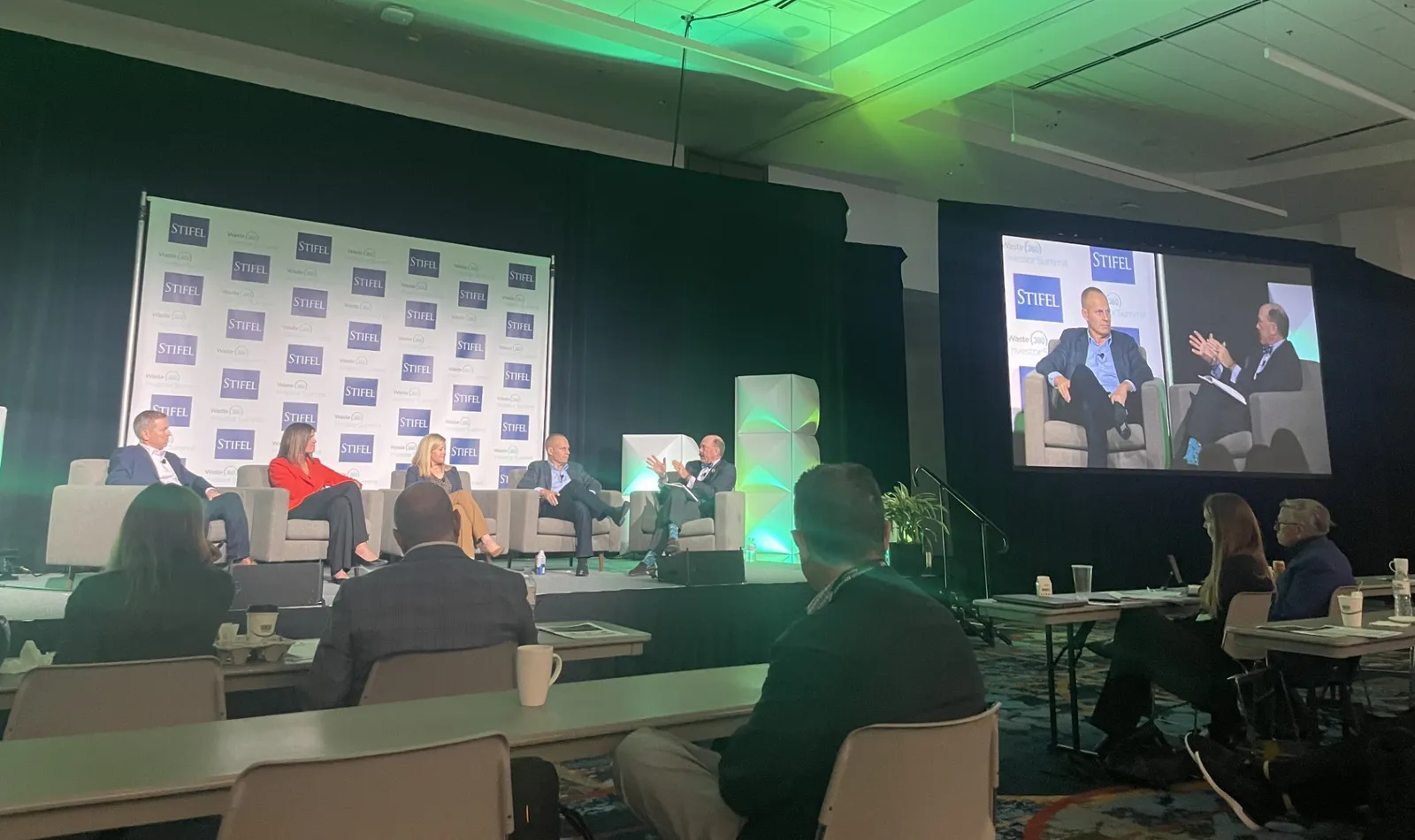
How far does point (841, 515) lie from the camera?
5.46 feet

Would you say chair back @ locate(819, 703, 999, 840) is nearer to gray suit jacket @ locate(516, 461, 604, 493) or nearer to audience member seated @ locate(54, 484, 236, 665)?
audience member seated @ locate(54, 484, 236, 665)

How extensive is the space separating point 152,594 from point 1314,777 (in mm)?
3346

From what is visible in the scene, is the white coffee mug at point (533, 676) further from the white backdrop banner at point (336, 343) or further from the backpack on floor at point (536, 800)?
the white backdrop banner at point (336, 343)

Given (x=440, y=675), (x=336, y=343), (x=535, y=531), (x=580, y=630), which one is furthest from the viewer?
(x=336, y=343)

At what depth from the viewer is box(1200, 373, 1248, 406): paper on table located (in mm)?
7703

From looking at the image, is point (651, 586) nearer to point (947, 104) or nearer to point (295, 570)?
point (295, 570)

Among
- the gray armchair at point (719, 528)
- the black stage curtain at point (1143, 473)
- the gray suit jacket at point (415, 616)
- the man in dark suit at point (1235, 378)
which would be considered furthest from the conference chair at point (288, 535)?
the man in dark suit at point (1235, 378)

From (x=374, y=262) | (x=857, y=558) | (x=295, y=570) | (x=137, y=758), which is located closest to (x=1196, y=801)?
(x=857, y=558)

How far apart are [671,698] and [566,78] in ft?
21.5

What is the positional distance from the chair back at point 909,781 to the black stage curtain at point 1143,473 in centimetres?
654

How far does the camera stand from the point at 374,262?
6.79 meters

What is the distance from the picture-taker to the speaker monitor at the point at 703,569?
500cm

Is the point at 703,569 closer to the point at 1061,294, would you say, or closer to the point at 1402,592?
the point at 1402,592

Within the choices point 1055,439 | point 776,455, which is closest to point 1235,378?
point 1055,439
